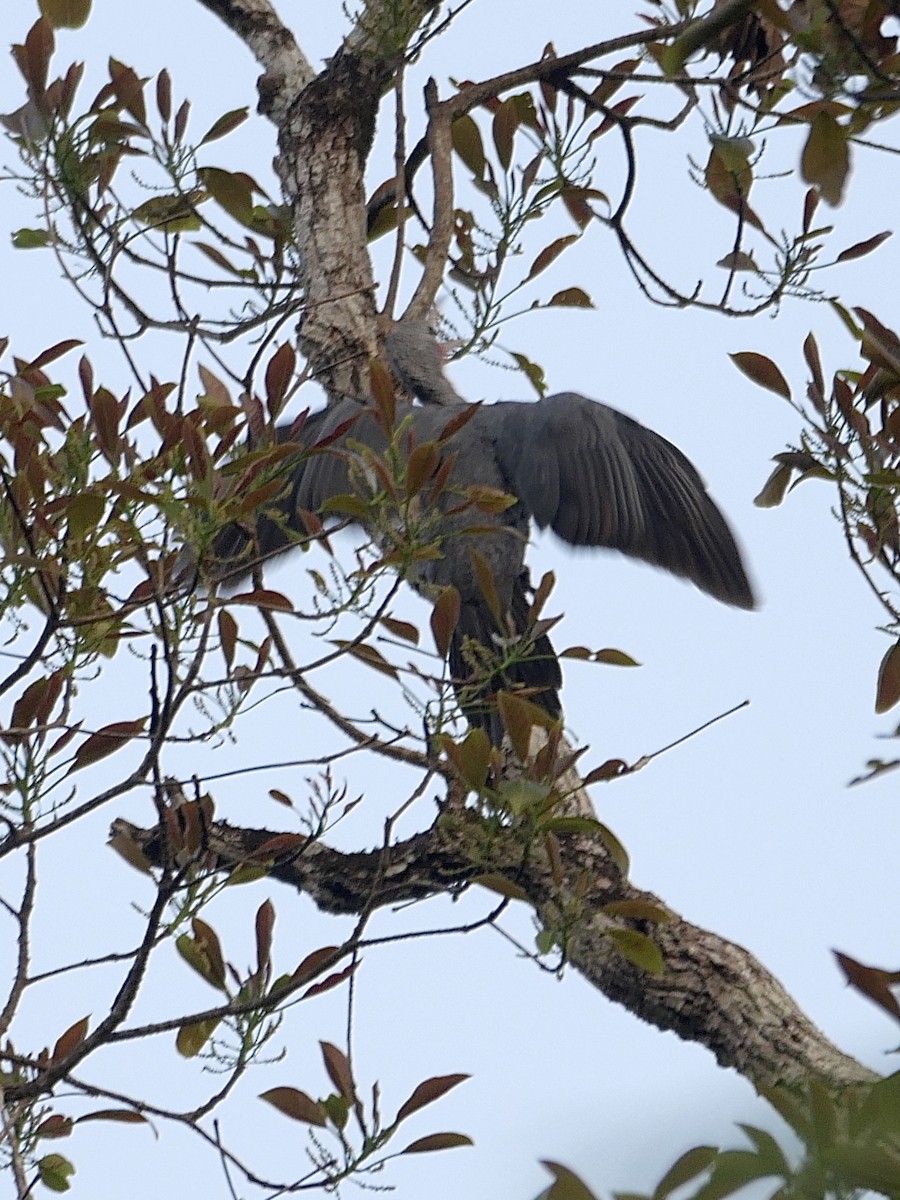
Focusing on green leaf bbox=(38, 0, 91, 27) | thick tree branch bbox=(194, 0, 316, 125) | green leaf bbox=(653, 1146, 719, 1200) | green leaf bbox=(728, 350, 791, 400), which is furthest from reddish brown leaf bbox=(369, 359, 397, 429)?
thick tree branch bbox=(194, 0, 316, 125)

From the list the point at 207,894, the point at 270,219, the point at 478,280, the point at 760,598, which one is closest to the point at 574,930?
the point at 207,894

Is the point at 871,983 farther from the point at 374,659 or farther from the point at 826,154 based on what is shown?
the point at 374,659

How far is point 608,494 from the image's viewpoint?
3.01 meters

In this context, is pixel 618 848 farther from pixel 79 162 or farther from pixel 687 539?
pixel 79 162

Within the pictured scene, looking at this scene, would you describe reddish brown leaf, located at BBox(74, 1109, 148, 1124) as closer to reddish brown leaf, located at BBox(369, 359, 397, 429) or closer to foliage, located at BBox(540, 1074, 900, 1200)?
reddish brown leaf, located at BBox(369, 359, 397, 429)

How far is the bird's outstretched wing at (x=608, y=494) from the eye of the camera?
2.97 meters

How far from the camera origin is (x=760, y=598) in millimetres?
2936

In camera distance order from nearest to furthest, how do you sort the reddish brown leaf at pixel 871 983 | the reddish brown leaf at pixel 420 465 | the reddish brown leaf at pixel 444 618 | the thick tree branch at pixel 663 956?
the reddish brown leaf at pixel 871 983 → the reddish brown leaf at pixel 420 465 → the reddish brown leaf at pixel 444 618 → the thick tree branch at pixel 663 956

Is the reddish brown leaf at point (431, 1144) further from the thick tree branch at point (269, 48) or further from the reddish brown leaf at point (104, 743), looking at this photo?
the thick tree branch at point (269, 48)

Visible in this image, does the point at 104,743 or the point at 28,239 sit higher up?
the point at 28,239

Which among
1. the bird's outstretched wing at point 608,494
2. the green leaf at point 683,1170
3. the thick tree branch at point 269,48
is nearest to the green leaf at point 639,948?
the bird's outstretched wing at point 608,494

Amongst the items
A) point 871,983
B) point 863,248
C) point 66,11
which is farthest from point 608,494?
point 871,983

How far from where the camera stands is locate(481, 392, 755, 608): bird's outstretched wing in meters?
2.97

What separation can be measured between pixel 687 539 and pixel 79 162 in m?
1.56
